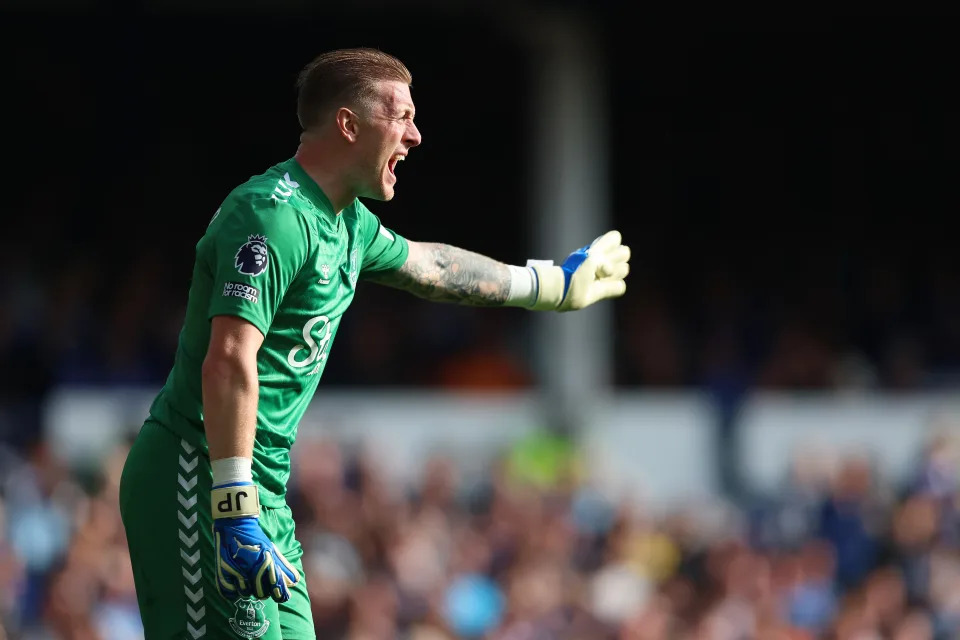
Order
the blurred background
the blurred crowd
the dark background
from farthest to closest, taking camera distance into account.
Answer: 1. the dark background
2. the blurred background
3. the blurred crowd

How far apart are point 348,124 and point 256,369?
71 cm

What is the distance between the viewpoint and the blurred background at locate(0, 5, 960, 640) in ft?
33.2

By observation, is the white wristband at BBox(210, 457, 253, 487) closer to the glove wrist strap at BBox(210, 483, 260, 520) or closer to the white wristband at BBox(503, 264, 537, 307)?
the glove wrist strap at BBox(210, 483, 260, 520)

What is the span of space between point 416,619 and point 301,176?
568cm

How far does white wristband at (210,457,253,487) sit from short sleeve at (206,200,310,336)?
32 cm

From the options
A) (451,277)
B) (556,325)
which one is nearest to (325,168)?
(451,277)

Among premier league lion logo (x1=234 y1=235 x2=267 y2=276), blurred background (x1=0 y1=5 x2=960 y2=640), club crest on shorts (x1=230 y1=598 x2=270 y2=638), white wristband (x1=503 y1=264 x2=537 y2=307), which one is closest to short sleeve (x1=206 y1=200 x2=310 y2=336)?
premier league lion logo (x1=234 y1=235 x2=267 y2=276)

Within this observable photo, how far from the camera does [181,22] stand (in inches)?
601

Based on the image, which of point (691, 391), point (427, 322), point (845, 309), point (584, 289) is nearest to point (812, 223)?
point (845, 309)

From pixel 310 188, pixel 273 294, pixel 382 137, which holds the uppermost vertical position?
pixel 382 137

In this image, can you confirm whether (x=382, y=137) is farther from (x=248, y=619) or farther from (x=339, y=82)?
(x=248, y=619)

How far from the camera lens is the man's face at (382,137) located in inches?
154

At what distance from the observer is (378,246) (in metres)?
4.28

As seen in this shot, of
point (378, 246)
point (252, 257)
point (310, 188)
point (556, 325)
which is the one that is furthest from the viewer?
point (556, 325)
